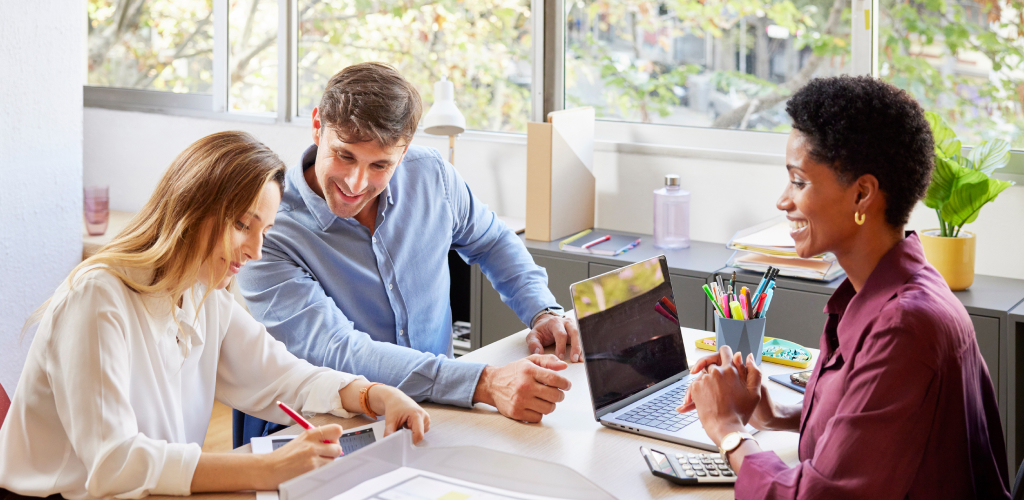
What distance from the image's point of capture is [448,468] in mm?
1284

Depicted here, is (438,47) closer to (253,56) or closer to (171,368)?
(253,56)

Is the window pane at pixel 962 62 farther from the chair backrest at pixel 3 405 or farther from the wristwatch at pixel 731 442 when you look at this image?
the chair backrest at pixel 3 405

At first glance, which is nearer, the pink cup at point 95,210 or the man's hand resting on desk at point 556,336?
the man's hand resting on desk at point 556,336

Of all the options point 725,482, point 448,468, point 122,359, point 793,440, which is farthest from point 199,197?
point 793,440

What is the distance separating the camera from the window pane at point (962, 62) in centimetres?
264

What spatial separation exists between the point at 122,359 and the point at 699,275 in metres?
1.71

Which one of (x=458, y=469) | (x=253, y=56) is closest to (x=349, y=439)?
(x=458, y=469)

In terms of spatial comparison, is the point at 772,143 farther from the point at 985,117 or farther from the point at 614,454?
the point at 614,454

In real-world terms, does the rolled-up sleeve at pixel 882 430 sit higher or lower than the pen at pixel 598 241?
lower

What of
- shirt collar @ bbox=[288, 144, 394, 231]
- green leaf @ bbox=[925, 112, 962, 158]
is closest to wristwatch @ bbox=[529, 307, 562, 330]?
shirt collar @ bbox=[288, 144, 394, 231]

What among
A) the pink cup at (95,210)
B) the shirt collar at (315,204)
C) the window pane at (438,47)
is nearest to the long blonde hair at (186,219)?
the shirt collar at (315,204)

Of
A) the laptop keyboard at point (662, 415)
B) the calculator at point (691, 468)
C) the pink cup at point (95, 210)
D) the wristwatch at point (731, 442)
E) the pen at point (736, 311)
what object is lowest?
the calculator at point (691, 468)

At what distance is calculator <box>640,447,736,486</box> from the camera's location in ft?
4.18

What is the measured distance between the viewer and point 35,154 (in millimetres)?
2725
